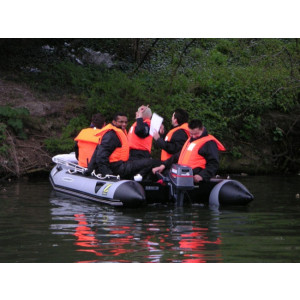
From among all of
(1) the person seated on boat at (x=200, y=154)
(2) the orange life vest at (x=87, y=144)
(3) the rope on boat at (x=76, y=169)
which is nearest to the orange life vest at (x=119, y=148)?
(3) the rope on boat at (x=76, y=169)

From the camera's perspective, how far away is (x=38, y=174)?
14328mm

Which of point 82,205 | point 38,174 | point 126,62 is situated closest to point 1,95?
point 38,174

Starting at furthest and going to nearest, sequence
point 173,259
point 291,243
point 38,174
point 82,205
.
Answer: point 38,174 < point 82,205 < point 291,243 < point 173,259

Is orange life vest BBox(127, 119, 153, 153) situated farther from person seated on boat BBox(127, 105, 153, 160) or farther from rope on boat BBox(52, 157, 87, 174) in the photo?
rope on boat BBox(52, 157, 87, 174)

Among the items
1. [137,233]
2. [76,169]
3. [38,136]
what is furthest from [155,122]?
[38,136]

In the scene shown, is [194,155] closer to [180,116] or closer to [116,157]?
[180,116]

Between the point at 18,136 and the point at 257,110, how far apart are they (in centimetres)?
593

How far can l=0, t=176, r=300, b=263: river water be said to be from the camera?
658 centimetres

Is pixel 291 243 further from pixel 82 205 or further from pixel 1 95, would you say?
pixel 1 95

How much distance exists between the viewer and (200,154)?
1006 cm

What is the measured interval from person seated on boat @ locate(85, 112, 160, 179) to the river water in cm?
69

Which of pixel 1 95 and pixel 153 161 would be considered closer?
pixel 153 161

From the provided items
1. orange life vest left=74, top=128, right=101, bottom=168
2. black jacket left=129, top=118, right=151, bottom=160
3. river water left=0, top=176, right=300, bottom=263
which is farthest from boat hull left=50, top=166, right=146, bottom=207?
black jacket left=129, top=118, right=151, bottom=160

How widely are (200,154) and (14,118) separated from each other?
240 inches
